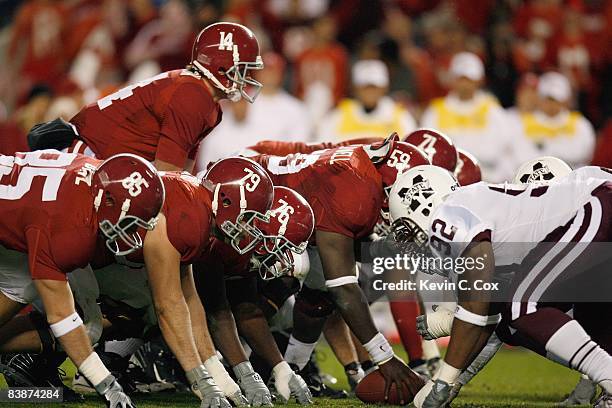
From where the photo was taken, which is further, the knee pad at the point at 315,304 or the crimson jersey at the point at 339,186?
the knee pad at the point at 315,304

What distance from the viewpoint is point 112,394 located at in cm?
525

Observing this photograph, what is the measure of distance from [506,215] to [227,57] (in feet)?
7.43

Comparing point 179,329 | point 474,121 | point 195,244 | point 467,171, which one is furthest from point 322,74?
point 179,329

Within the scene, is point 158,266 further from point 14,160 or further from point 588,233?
point 588,233

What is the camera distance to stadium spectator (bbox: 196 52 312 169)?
37.4ft

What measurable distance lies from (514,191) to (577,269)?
470mm

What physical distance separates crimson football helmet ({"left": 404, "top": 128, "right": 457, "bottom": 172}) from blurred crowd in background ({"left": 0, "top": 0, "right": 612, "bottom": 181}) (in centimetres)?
344

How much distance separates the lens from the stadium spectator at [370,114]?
11.1 m

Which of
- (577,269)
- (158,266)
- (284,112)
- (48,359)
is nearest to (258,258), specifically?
(158,266)

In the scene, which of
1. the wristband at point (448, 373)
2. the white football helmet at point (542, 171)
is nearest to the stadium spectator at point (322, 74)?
the white football helmet at point (542, 171)

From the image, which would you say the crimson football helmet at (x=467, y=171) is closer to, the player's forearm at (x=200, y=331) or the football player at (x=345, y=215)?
the football player at (x=345, y=215)

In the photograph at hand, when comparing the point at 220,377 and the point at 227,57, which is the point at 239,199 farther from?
the point at 227,57

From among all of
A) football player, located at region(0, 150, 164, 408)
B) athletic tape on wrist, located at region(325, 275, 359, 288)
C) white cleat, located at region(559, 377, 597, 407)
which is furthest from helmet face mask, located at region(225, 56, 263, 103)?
white cleat, located at region(559, 377, 597, 407)

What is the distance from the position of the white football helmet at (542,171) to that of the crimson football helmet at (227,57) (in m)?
1.71
